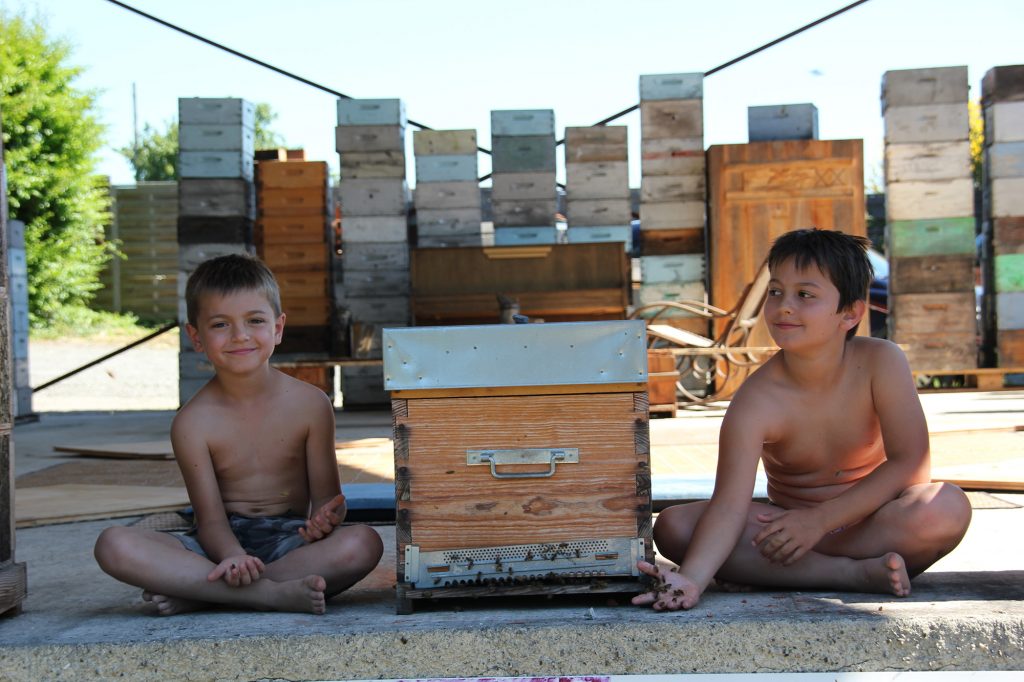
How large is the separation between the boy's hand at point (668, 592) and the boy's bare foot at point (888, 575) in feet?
1.20

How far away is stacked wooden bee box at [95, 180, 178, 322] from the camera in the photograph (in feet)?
59.5

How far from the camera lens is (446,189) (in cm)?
832

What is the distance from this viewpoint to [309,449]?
245 cm

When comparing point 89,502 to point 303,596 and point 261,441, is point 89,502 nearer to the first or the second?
point 261,441

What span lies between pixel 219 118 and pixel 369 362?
2676 mm

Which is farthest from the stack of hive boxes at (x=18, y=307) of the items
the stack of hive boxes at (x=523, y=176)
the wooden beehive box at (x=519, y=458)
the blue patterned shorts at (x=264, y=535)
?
the wooden beehive box at (x=519, y=458)

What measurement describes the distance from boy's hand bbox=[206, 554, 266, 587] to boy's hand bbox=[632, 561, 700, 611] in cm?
77

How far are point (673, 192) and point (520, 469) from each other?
21.8ft

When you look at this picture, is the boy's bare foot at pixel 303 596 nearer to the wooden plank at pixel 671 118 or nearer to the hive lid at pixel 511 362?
the hive lid at pixel 511 362


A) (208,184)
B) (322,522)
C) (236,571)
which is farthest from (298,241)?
(236,571)

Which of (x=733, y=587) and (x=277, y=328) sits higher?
(x=277, y=328)

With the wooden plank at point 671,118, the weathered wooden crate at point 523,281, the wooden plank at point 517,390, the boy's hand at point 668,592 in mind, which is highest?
the wooden plank at point 671,118

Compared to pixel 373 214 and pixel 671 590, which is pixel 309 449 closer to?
pixel 671 590

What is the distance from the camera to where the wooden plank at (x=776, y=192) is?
8250 millimetres
